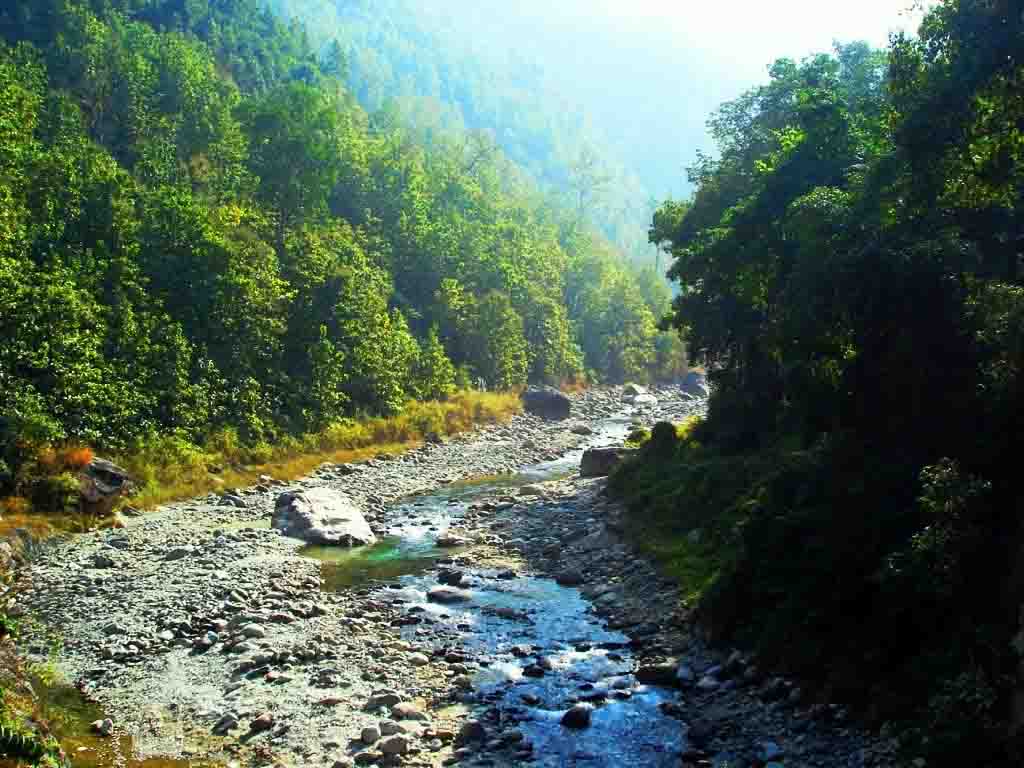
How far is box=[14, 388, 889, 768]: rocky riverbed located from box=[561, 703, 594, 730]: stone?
4cm

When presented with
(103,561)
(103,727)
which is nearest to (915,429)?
(103,727)

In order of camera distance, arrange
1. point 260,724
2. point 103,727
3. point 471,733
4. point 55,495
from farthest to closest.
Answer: point 55,495 < point 260,724 < point 471,733 < point 103,727

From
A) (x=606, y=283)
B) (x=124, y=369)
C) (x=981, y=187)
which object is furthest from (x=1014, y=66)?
(x=606, y=283)

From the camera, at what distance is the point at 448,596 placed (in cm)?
2319

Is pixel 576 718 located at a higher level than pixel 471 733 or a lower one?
higher

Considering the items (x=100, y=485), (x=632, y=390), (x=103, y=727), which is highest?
(x=632, y=390)

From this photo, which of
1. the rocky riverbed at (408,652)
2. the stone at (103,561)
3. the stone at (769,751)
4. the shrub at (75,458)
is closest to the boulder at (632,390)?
the rocky riverbed at (408,652)

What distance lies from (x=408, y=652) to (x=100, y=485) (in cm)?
1638

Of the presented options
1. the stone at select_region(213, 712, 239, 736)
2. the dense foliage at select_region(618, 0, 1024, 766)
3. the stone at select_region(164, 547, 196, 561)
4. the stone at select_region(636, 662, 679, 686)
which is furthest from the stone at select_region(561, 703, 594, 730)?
the stone at select_region(164, 547, 196, 561)

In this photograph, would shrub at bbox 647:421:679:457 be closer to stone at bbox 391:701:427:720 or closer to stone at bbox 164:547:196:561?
stone at bbox 164:547:196:561

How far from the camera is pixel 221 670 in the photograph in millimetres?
17594

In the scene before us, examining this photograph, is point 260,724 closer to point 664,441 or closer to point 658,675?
point 658,675

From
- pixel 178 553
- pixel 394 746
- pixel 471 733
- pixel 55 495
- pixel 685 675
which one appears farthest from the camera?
pixel 55 495

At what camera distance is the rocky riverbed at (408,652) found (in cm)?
1436
